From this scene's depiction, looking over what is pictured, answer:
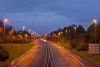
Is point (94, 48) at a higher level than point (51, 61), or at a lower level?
higher

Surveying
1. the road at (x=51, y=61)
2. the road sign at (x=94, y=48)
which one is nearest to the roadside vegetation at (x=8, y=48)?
the road at (x=51, y=61)

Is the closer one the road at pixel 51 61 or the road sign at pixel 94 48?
the road at pixel 51 61

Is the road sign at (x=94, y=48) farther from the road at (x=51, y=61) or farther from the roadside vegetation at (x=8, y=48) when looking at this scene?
the roadside vegetation at (x=8, y=48)

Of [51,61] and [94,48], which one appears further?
[94,48]

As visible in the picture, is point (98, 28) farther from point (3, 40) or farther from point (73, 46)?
point (3, 40)

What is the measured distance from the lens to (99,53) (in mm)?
63750

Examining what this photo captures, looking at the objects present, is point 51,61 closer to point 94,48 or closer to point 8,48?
point 94,48

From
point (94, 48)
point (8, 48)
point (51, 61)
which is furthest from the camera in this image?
point (8, 48)

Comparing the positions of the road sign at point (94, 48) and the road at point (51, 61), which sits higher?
the road sign at point (94, 48)

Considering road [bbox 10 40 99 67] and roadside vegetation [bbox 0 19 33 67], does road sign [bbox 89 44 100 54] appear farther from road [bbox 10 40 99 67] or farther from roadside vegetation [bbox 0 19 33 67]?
roadside vegetation [bbox 0 19 33 67]

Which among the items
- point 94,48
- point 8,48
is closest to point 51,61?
point 94,48

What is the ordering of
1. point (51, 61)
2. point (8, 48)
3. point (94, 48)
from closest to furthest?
point (51, 61) < point (94, 48) < point (8, 48)

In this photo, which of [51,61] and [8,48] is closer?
[51,61]

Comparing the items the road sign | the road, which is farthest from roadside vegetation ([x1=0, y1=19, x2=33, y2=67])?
the road sign
